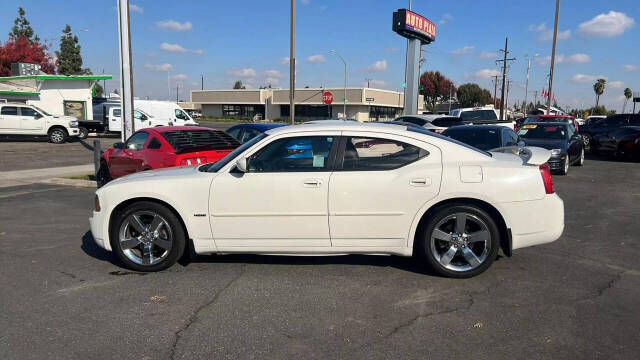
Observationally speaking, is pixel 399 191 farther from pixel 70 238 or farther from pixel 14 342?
pixel 70 238

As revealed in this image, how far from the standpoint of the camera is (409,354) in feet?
10.7

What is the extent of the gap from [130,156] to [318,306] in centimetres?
671

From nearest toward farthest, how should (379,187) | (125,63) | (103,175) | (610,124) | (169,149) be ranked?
1. (379,187)
2. (169,149)
3. (103,175)
4. (125,63)
5. (610,124)

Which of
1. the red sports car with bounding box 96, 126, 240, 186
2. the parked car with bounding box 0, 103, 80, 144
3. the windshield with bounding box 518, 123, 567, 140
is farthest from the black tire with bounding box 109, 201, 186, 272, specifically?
the parked car with bounding box 0, 103, 80, 144

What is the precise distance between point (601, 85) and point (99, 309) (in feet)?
376

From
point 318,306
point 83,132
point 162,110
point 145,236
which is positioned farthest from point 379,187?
point 83,132

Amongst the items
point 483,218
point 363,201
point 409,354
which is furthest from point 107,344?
point 483,218

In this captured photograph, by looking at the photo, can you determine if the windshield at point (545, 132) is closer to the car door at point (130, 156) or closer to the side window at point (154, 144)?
the side window at point (154, 144)

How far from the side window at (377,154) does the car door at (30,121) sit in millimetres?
24263

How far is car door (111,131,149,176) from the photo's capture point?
9.18 metres

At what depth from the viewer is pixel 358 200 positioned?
4578 mm

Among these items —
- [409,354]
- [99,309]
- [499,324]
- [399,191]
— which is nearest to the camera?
[409,354]

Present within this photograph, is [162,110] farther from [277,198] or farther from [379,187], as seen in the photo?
[379,187]

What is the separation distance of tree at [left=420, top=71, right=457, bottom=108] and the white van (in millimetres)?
78494
